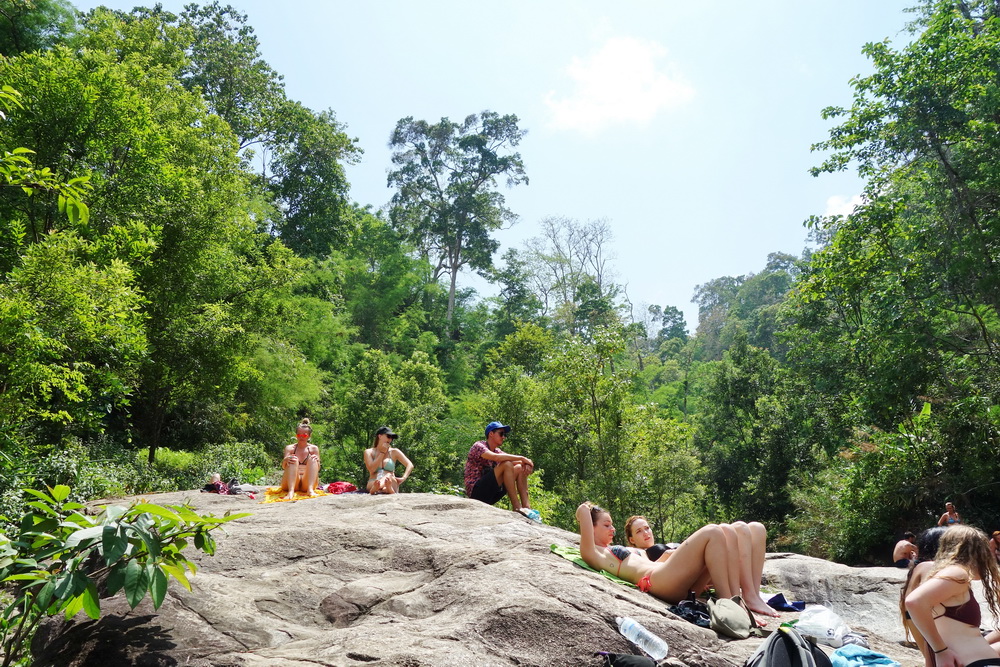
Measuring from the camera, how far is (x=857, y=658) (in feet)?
13.8

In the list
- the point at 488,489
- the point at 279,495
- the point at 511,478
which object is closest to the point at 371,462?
the point at 279,495

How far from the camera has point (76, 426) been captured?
12.8 meters

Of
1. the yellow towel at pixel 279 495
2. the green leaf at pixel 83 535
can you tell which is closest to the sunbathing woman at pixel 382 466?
the yellow towel at pixel 279 495

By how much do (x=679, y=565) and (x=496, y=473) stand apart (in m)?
3.67

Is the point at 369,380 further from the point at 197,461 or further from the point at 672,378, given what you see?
the point at 672,378

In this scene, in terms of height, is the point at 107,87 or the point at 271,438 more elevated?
the point at 107,87

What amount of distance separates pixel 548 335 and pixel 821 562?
24509 mm

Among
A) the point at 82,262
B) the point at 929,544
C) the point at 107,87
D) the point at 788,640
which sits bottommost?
the point at 788,640

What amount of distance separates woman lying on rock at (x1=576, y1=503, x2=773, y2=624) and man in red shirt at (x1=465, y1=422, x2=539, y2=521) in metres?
2.81

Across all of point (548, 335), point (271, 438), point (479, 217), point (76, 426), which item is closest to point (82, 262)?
point (76, 426)

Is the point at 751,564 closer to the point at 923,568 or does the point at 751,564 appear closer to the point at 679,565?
the point at 679,565

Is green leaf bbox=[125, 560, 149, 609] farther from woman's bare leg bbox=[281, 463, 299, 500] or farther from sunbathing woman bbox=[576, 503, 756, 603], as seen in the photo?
woman's bare leg bbox=[281, 463, 299, 500]

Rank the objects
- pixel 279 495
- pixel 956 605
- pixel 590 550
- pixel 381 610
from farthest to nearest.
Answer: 1. pixel 279 495
2. pixel 590 550
3. pixel 381 610
4. pixel 956 605

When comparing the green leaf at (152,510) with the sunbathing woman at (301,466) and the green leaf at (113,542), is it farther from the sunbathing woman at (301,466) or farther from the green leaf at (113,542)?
the sunbathing woman at (301,466)
